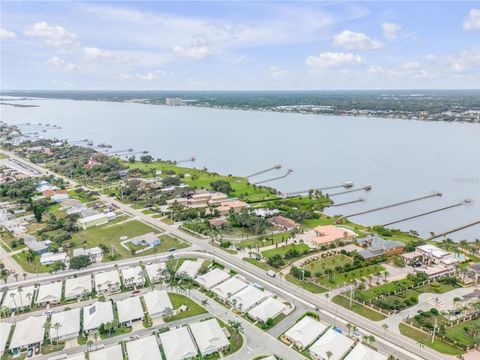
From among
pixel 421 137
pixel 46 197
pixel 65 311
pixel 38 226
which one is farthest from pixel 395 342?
pixel 421 137

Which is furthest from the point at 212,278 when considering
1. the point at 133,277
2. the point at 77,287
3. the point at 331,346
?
the point at 331,346

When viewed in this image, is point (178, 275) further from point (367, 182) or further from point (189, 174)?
point (367, 182)

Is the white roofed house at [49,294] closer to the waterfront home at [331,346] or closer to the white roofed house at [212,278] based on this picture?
the white roofed house at [212,278]

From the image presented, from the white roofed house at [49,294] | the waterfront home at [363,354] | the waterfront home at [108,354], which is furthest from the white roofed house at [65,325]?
the waterfront home at [363,354]

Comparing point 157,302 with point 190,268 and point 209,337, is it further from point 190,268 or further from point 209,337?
point 190,268

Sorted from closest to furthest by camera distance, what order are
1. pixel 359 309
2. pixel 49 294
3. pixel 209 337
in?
→ pixel 209 337, pixel 359 309, pixel 49 294

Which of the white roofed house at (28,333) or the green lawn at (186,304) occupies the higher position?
the white roofed house at (28,333)
